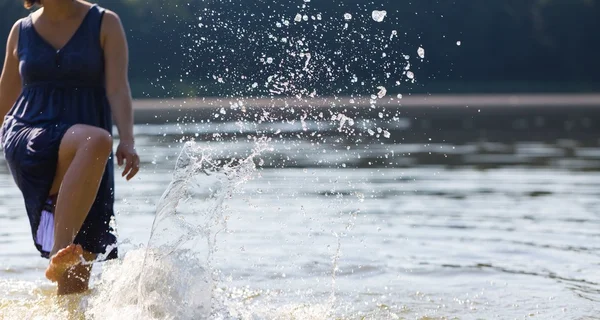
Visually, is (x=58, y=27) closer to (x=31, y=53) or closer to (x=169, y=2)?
(x=31, y=53)

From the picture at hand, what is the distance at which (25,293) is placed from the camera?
6.02 m

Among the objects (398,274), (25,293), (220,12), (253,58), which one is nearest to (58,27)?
(25,293)

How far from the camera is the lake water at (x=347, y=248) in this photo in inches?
197

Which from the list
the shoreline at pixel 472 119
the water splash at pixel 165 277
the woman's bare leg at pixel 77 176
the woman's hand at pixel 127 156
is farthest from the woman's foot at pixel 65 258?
the shoreline at pixel 472 119

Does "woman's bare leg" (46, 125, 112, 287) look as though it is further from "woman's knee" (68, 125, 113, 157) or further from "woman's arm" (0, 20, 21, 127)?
"woman's arm" (0, 20, 21, 127)

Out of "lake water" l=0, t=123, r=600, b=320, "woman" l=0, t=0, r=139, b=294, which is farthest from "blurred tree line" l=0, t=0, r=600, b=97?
"woman" l=0, t=0, r=139, b=294

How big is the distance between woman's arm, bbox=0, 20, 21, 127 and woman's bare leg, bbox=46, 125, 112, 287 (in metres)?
0.61

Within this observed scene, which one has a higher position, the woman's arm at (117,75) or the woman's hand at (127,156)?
the woman's arm at (117,75)

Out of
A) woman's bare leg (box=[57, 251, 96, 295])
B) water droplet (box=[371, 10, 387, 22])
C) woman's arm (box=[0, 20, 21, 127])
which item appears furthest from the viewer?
water droplet (box=[371, 10, 387, 22])

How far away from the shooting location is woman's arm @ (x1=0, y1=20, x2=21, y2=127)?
4.98m

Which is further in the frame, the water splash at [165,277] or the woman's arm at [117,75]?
the woman's arm at [117,75]

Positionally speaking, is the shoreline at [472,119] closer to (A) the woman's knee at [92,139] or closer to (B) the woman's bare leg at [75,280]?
(B) the woman's bare leg at [75,280]

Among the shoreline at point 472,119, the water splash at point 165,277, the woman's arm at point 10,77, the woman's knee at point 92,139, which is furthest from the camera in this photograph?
the shoreline at point 472,119

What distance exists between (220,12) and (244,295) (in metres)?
22.5
